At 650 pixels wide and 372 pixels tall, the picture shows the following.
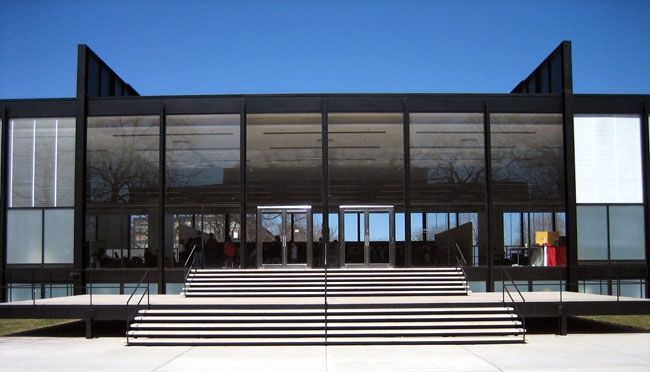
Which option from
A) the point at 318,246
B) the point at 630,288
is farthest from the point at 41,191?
the point at 630,288

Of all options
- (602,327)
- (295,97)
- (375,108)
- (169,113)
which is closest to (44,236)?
(169,113)

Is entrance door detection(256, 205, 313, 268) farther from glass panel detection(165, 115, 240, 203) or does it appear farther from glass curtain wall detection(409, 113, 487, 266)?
glass curtain wall detection(409, 113, 487, 266)

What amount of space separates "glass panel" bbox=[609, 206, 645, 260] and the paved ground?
7.10 metres

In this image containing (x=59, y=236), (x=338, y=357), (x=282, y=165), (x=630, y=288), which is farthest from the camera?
(x=282, y=165)

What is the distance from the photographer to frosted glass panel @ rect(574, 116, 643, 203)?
78.3 ft

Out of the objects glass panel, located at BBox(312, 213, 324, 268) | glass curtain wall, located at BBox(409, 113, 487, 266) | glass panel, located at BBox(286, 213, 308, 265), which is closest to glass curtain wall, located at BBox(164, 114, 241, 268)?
glass panel, located at BBox(286, 213, 308, 265)

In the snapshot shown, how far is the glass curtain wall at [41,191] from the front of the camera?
23.6 metres

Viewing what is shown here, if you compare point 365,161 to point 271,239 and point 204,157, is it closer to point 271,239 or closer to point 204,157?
point 271,239

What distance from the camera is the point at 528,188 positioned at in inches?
934

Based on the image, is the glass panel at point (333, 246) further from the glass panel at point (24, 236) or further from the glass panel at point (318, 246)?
the glass panel at point (24, 236)

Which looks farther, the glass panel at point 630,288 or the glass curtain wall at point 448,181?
the glass curtain wall at point 448,181

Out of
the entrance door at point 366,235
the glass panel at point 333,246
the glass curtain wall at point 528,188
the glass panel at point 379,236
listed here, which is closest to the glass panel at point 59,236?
the glass panel at point 333,246

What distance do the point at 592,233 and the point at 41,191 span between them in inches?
741

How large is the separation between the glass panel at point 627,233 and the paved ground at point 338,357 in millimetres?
7098
